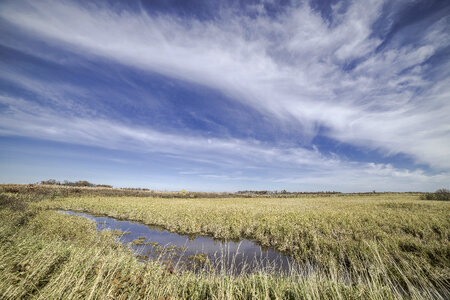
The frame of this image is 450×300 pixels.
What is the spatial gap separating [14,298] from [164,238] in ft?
35.7

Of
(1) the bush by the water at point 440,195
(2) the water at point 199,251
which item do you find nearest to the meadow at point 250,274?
(2) the water at point 199,251

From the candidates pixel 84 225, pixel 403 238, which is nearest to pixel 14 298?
pixel 84 225

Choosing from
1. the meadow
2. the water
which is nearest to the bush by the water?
the meadow

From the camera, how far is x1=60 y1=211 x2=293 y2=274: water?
9.55 meters

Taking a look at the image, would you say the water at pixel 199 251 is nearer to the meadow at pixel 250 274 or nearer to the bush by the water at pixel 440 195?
the meadow at pixel 250 274

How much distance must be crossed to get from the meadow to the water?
80 cm

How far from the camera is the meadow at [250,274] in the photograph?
4.75m

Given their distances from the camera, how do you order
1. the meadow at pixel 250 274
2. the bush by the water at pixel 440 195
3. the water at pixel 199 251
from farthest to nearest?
the bush by the water at pixel 440 195 → the water at pixel 199 251 → the meadow at pixel 250 274

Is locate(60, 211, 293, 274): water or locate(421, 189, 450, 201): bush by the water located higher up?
locate(421, 189, 450, 201): bush by the water

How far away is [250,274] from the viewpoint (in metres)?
8.00

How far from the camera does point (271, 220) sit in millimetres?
16641

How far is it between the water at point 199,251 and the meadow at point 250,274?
0.80m

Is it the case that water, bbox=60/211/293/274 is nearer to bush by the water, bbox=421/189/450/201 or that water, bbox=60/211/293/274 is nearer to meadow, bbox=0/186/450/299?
meadow, bbox=0/186/450/299

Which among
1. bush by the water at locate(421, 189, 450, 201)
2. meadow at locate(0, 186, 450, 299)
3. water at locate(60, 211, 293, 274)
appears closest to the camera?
meadow at locate(0, 186, 450, 299)
